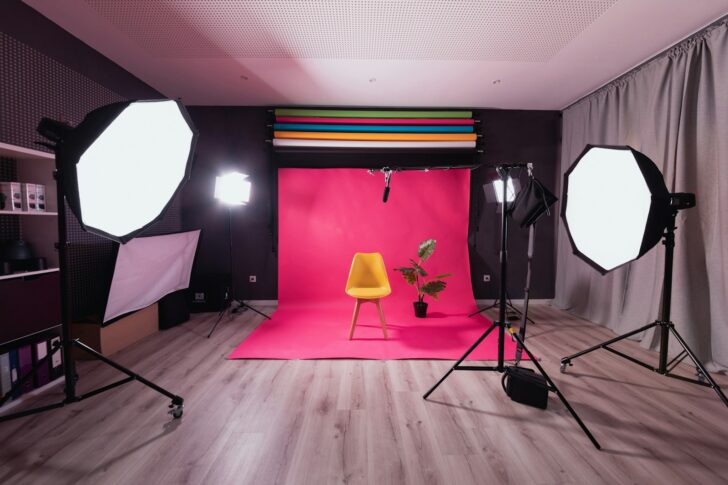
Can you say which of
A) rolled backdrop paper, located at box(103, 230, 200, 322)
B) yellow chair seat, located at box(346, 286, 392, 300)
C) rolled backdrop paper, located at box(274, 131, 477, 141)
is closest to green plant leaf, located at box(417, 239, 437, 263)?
yellow chair seat, located at box(346, 286, 392, 300)

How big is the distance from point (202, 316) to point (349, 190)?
2.34m

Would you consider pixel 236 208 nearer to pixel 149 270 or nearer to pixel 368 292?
pixel 149 270

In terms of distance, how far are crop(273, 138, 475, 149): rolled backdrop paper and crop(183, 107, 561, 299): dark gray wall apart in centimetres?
18

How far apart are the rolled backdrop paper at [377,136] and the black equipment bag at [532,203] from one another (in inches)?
83.1

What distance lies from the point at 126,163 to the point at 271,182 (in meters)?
2.62

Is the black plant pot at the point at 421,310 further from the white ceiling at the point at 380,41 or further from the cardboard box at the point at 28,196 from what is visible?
the cardboard box at the point at 28,196

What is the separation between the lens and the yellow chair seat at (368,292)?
110 inches

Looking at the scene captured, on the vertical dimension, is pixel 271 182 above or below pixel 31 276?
above

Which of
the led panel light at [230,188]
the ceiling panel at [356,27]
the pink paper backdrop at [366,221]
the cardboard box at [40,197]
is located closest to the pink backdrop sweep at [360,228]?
the pink paper backdrop at [366,221]

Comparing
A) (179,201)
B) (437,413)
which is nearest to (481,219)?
(437,413)

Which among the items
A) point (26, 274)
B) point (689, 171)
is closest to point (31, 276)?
point (26, 274)

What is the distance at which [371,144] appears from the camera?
12.2ft

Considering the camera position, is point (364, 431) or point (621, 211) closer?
point (364, 431)

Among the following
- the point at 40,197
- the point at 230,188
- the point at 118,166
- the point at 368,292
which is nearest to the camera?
the point at 118,166
